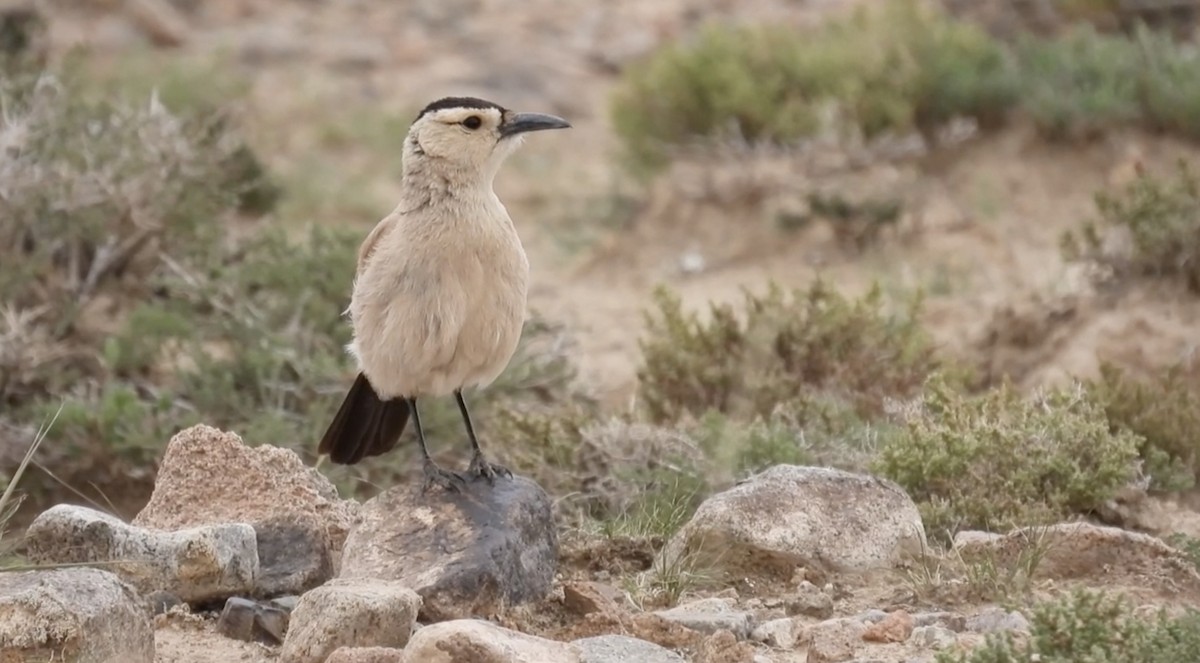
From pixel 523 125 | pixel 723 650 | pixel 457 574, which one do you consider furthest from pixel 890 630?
pixel 523 125

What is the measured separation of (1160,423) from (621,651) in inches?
127

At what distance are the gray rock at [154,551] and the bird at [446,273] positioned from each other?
23.5 inches

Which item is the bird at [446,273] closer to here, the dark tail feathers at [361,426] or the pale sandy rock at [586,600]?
the dark tail feathers at [361,426]

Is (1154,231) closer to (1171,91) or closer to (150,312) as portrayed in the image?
(1171,91)

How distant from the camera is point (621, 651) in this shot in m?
4.89

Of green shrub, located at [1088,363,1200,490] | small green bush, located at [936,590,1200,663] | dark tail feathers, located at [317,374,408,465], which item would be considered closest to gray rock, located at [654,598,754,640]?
small green bush, located at [936,590,1200,663]

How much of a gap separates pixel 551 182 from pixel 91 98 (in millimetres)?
3720

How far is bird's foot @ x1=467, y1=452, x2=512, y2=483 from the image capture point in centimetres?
596

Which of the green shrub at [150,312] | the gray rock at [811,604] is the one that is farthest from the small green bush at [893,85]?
the gray rock at [811,604]

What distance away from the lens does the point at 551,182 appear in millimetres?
14398

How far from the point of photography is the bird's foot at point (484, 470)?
5.96 m

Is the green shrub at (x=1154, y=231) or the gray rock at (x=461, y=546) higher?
the green shrub at (x=1154, y=231)

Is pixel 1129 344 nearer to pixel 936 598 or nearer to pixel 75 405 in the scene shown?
pixel 936 598

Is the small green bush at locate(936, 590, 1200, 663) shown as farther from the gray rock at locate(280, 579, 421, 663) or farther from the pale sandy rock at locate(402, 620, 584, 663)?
the gray rock at locate(280, 579, 421, 663)
